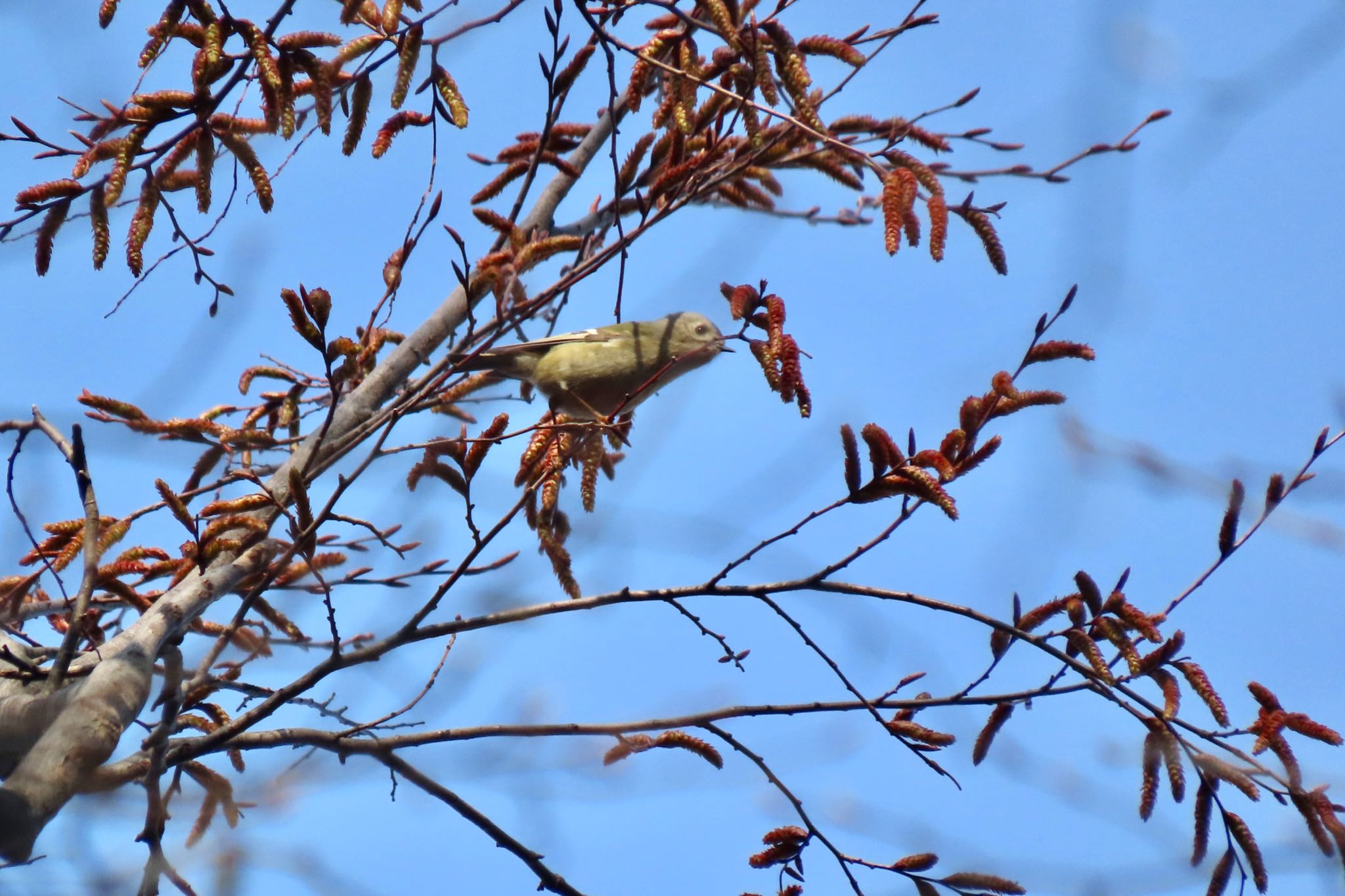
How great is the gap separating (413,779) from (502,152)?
95.0 inches

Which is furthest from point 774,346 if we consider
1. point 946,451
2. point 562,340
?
point 562,340

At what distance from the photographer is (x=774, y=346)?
283cm

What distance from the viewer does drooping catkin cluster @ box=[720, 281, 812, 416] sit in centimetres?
282

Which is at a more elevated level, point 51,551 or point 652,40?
point 652,40

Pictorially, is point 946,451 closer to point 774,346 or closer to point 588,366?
point 774,346

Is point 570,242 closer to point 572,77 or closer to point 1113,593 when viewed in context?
point 572,77

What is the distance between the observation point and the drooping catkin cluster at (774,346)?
2.82 m

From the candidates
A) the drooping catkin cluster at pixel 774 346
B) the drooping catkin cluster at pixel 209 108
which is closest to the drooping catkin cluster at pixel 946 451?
the drooping catkin cluster at pixel 774 346

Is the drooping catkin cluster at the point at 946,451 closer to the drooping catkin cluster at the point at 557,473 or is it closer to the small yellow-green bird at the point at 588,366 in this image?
the drooping catkin cluster at the point at 557,473

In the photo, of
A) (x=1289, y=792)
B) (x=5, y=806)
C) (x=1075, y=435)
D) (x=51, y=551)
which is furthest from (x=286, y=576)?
(x=1289, y=792)

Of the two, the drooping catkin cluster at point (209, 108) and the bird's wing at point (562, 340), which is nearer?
the drooping catkin cluster at point (209, 108)

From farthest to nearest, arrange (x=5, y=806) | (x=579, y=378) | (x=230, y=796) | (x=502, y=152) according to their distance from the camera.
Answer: (x=579, y=378), (x=502, y=152), (x=230, y=796), (x=5, y=806)

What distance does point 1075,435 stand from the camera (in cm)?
286

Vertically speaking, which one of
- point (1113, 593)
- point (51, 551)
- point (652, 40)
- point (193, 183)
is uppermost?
point (652, 40)
